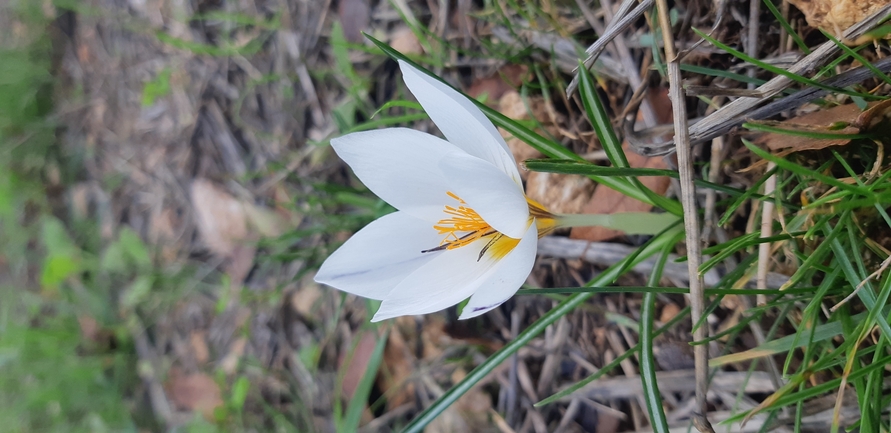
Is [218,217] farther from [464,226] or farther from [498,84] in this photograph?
[464,226]

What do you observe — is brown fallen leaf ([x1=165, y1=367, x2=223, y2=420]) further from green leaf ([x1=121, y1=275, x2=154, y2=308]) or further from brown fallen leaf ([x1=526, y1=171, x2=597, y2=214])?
brown fallen leaf ([x1=526, y1=171, x2=597, y2=214])

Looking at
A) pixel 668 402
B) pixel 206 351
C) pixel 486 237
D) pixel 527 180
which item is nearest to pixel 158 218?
A: pixel 206 351

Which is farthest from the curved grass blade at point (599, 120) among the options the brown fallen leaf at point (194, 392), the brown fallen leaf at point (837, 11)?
the brown fallen leaf at point (194, 392)

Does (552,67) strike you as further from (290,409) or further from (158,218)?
(158,218)

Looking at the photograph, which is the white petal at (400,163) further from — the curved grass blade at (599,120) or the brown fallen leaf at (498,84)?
the brown fallen leaf at (498,84)

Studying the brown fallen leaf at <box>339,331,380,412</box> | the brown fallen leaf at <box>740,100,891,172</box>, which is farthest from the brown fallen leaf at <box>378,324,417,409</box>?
the brown fallen leaf at <box>740,100,891,172</box>

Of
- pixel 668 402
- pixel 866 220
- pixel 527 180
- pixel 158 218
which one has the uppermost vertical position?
pixel 866 220
